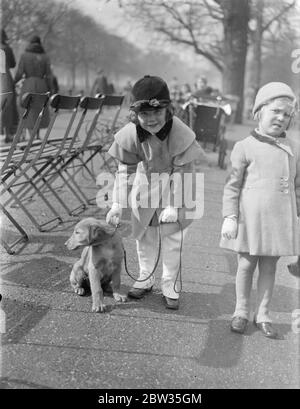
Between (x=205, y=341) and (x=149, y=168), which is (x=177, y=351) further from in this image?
(x=149, y=168)

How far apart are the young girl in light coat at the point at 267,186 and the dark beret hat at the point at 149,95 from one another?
0.47 metres

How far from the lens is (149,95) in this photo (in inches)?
98.2

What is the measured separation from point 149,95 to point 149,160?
1.35 feet

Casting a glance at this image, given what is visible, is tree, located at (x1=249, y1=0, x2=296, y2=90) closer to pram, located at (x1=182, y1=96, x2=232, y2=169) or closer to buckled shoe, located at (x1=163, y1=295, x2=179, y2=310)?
buckled shoe, located at (x1=163, y1=295, x2=179, y2=310)

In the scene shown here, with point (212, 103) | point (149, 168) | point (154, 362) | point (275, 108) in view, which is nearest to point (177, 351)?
point (154, 362)

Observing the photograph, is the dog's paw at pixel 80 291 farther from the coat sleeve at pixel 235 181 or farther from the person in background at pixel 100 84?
the person in background at pixel 100 84

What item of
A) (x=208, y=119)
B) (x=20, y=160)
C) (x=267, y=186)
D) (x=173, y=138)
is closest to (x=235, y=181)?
(x=267, y=186)

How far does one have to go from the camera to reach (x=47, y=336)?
243 centimetres

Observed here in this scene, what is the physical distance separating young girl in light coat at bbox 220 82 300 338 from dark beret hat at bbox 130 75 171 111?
0.47 meters

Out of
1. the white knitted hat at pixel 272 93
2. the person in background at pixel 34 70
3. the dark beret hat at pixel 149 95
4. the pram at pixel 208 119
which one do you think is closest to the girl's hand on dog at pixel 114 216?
the dark beret hat at pixel 149 95

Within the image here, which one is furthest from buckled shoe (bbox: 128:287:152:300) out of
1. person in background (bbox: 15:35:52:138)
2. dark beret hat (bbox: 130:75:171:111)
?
person in background (bbox: 15:35:52:138)

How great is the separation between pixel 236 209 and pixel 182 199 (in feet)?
1.23

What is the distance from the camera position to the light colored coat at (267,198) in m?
2.45
